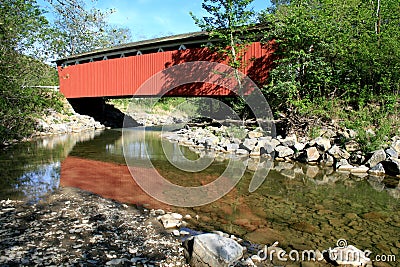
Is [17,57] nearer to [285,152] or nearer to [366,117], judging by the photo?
[285,152]

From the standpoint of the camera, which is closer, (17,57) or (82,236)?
(82,236)

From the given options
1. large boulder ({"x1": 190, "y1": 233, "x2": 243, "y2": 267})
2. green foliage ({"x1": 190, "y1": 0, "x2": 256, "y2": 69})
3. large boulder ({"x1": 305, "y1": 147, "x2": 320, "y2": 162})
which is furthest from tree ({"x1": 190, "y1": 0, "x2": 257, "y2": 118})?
large boulder ({"x1": 190, "y1": 233, "x2": 243, "y2": 267})

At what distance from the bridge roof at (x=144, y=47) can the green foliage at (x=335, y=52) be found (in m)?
4.06

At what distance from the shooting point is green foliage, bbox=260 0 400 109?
9.91 m

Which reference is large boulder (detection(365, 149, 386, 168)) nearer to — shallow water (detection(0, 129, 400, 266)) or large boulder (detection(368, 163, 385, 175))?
large boulder (detection(368, 163, 385, 175))

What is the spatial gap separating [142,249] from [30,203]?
2.76 m

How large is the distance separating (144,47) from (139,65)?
1020 mm

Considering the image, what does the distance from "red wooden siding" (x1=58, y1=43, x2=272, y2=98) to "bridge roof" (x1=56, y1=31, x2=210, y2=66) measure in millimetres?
477

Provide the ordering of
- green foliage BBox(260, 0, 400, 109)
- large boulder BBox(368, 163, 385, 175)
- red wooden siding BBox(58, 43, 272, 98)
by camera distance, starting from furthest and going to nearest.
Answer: red wooden siding BBox(58, 43, 272, 98), green foliage BBox(260, 0, 400, 109), large boulder BBox(368, 163, 385, 175)

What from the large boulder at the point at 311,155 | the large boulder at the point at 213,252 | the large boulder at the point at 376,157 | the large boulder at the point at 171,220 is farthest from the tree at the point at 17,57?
the large boulder at the point at 376,157

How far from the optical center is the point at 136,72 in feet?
54.2

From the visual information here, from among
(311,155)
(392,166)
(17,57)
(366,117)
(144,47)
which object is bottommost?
(392,166)

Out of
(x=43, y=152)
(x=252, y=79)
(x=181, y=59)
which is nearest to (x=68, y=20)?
(x=43, y=152)

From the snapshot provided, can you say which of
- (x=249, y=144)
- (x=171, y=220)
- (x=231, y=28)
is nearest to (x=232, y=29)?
(x=231, y=28)
